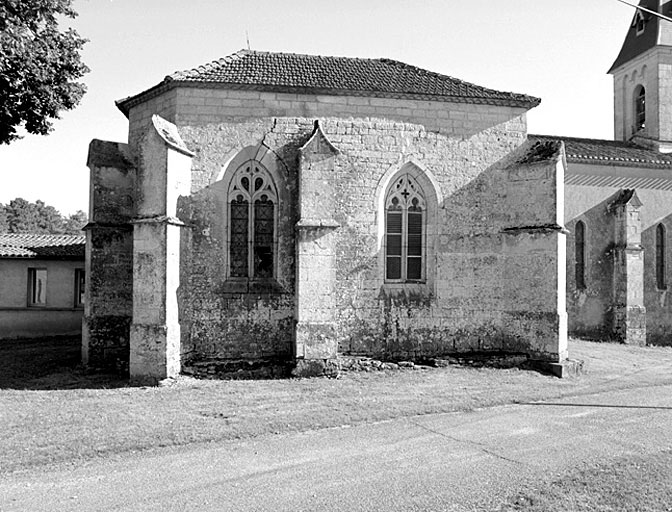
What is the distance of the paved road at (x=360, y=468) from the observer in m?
6.28

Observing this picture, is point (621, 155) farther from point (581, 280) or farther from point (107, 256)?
point (107, 256)

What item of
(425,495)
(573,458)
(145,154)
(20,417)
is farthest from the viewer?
(145,154)

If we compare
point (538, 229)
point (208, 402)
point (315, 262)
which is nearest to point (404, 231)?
point (315, 262)

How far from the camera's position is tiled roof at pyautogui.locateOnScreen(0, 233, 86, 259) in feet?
67.7

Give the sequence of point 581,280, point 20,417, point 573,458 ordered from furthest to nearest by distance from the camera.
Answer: point 581,280, point 20,417, point 573,458

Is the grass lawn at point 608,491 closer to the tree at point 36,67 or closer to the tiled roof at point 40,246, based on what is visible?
the tree at point 36,67

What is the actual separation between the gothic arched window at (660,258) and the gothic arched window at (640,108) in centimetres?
644

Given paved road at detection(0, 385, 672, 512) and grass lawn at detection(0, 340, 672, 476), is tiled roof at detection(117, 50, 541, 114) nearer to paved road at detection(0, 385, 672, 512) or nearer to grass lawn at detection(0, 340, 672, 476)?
grass lawn at detection(0, 340, 672, 476)

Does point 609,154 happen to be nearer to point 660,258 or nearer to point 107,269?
point 660,258

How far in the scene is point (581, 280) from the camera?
2202 cm

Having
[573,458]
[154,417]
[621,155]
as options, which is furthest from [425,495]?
[621,155]

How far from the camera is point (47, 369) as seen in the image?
1405cm

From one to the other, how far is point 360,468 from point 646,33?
27.7 metres

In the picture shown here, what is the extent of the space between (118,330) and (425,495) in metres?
10.3
